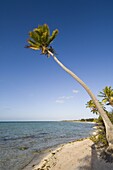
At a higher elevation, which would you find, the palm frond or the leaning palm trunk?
the palm frond

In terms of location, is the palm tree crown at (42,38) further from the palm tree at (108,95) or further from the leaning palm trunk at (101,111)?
the palm tree at (108,95)

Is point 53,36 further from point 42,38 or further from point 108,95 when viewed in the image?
point 108,95

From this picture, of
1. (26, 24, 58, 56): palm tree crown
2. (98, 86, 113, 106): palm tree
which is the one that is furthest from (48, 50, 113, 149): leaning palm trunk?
(98, 86, 113, 106): palm tree

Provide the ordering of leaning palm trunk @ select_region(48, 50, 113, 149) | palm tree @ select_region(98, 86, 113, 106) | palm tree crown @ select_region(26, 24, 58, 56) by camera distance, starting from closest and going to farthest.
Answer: leaning palm trunk @ select_region(48, 50, 113, 149)
palm tree crown @ select_region(26, 24, 58, 56)
palm tree @ select_region(98, 86, 113, 106)

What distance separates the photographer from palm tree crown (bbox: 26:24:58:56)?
20750mm

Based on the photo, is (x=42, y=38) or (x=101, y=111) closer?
(x=101, y=111)

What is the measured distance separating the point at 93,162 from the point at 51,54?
41.7 ft

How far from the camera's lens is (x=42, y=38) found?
21.0m

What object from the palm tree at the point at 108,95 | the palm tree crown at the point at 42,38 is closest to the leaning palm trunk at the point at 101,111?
the palm tree crown at the point at 42,38

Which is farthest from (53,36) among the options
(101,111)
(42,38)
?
(101,111)

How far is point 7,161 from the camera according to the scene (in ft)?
59.2

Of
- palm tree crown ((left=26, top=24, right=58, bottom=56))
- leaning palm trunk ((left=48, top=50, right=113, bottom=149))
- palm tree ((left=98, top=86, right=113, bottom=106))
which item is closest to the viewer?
leaning palm trunk ((left=48, top=50, right=113, bottom=149))

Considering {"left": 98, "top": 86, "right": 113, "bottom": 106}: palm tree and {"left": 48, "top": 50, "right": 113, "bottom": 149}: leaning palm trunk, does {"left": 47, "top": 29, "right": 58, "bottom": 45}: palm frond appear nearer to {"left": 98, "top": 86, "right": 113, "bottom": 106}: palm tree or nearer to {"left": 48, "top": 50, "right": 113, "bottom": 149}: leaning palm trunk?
{"left": 48, "top": 50, "right": 113, "bottom": 149}: leaning palm trunk

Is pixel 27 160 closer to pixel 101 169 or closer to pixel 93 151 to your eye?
pixel 93 151
